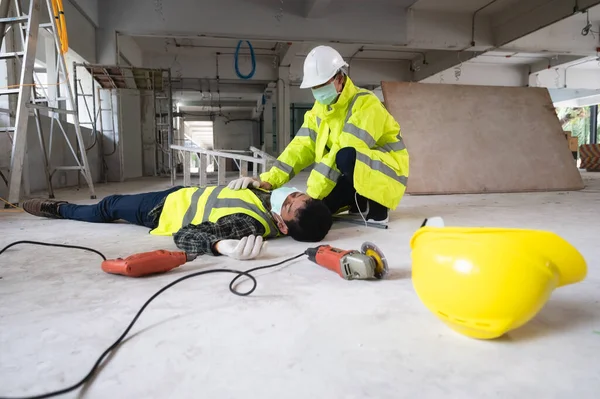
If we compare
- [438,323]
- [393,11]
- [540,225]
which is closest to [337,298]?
[438,323]

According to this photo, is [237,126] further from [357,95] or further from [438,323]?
[438,323]

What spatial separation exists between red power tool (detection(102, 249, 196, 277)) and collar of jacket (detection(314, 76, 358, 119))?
147 cm

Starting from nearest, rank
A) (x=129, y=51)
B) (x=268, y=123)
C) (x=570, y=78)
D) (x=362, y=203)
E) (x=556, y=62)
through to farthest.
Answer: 1. (x=362, y=203)
2. (x=129, y=51)
3. (x=556, y=62)
4. (x=570, y=78)
5. (x=268, y=123)

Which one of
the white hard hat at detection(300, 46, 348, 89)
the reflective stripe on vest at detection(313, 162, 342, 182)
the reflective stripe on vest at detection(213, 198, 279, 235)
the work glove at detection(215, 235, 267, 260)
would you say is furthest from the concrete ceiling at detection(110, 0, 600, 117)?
the work glove at detection(215, 235, 267, 260)

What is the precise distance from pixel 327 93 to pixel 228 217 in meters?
1.11

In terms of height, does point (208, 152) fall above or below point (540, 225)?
above

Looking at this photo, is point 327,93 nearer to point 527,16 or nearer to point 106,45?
point 106,45

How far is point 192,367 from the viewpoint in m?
0.85

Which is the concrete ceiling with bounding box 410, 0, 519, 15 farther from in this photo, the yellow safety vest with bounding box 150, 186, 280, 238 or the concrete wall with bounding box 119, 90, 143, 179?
the yellow safety vest with bounding box 150, 186, 280, 238

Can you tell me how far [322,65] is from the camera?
249cm

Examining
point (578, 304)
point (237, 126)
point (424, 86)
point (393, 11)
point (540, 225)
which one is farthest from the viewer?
point (237, 126)

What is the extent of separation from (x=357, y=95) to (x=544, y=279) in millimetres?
1917

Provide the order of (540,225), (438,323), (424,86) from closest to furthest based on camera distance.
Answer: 1. (438,323)
2. (540,225)
3. (424,86)

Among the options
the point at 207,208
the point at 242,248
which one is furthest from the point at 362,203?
the point at 242,248
